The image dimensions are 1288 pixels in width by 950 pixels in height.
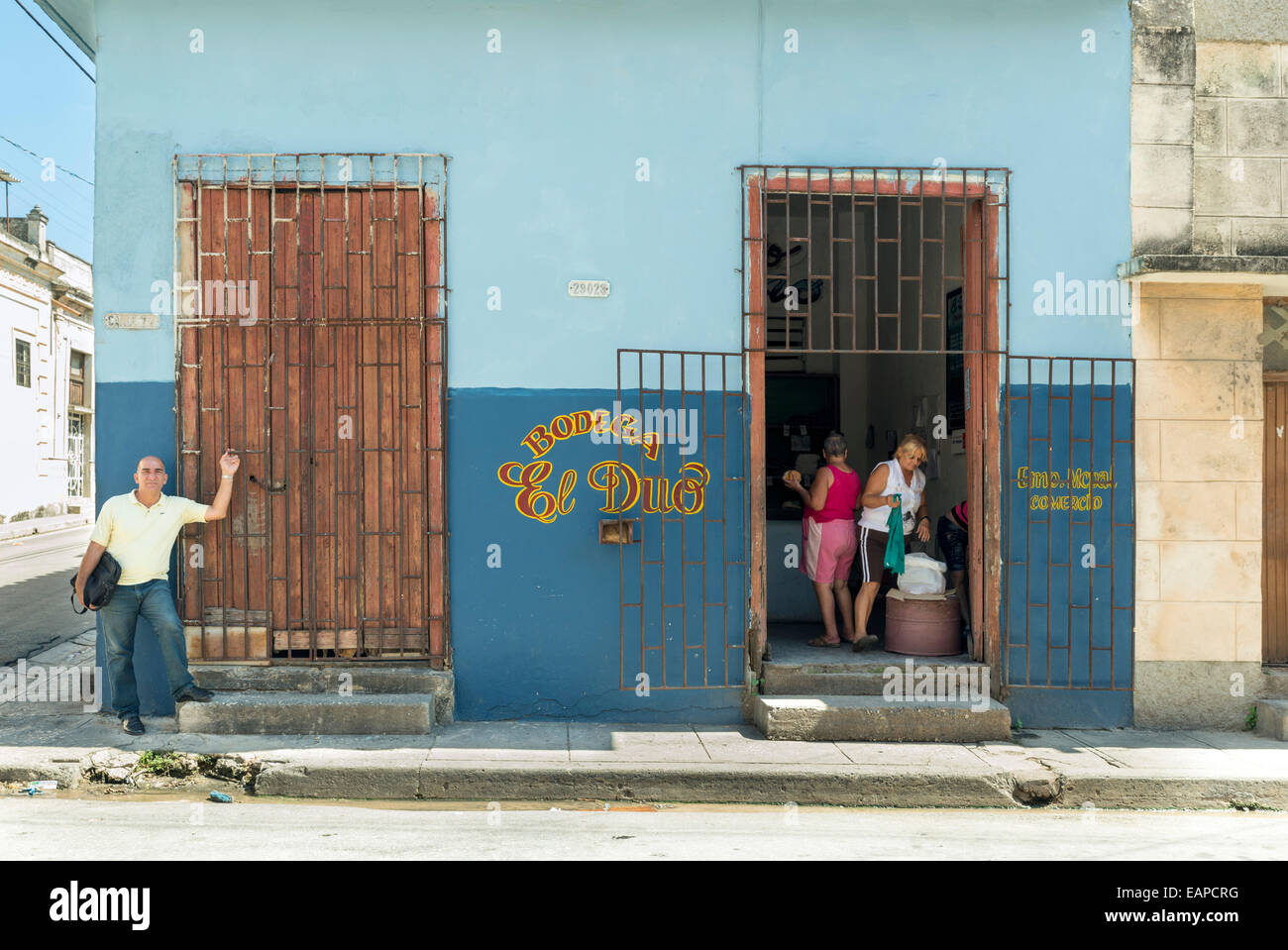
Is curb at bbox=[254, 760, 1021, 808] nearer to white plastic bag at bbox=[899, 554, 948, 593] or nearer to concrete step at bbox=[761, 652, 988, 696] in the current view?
concrete step at bbox=[761, 652, 988, 696]

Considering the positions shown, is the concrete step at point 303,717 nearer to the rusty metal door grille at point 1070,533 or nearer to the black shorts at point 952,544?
the black shorts at point 952,544

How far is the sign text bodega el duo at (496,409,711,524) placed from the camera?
717 centimetres

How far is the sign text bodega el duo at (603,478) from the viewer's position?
282 inches

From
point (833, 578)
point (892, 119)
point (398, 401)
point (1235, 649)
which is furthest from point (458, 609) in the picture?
point (1235, 649)

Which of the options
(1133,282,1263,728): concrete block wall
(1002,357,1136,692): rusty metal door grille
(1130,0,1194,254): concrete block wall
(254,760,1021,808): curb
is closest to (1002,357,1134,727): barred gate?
(1002,357,1136,692): rusty metal door grille

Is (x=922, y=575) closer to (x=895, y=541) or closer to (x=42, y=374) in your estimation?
A: (x=895, y=541)

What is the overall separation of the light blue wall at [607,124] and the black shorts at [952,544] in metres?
1.40

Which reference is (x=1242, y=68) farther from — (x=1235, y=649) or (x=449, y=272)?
(x=449, y=272)

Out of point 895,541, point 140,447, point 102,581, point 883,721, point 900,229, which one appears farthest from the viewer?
point 895,541

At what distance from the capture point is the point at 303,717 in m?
6.70

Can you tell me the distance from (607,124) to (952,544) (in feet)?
12.3

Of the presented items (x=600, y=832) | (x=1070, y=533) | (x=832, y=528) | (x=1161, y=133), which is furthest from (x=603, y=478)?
(x=1161, y=133)

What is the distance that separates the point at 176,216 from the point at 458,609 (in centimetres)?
301

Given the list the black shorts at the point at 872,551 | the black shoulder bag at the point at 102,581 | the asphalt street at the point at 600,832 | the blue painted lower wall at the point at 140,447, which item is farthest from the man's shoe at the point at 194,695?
the black shorts at the point at 872,551
